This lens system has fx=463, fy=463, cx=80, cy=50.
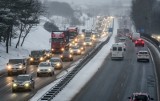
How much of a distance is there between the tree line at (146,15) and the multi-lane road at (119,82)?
336 feet

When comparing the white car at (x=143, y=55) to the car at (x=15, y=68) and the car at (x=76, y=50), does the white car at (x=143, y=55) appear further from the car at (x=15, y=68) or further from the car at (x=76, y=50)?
the car at (x=15, y=68)

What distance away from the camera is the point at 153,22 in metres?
171

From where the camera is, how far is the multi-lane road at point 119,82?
4016cm

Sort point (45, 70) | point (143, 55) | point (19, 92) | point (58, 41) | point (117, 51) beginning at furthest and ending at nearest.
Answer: point (58, 41) < point (117, 51) < point (143, 55) < point (45, 70) < point (19, 92)

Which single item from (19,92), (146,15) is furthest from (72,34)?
(19,92)

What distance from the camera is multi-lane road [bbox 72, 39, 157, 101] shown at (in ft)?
132

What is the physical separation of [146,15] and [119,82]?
130907 millimetres

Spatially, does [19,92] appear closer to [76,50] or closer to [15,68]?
[15,68]

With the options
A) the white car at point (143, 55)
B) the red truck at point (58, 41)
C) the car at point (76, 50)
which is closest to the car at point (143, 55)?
the white car at point (143, 55)

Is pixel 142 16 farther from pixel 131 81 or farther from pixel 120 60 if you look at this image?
pixel 131 81

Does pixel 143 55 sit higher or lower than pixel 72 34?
lower

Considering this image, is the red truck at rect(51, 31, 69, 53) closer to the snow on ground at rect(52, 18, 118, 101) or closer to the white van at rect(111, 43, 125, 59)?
the snow on ground at rect(52, 18, 118, 101)

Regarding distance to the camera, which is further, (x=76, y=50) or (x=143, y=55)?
(x=76, y=50)

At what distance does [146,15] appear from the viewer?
6949 inches
